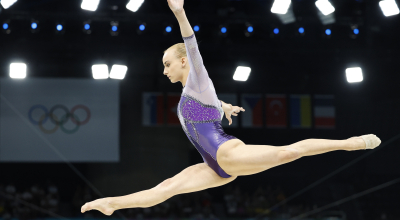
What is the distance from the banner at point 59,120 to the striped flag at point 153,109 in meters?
0.51

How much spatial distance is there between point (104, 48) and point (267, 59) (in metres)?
2.39

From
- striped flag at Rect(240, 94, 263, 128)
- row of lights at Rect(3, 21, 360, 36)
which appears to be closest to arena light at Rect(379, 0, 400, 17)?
row of lights at Rect(3, 21, 360, 36)

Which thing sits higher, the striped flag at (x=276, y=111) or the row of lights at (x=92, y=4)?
the row of lights at (x=92, y=4)

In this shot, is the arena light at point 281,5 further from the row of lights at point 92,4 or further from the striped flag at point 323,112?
the striped flag at point 323,112

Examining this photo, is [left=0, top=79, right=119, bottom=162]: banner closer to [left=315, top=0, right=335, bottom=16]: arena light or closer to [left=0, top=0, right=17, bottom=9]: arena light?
[left=0, top=0, right=17, bottom=9]: arena light

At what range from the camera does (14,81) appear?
634cm

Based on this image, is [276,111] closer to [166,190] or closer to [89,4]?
[89,4]

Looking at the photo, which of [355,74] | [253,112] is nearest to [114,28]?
[253,112]

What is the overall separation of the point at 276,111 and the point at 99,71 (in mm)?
3264

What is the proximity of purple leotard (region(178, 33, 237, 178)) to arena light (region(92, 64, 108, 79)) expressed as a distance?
9.53 ft

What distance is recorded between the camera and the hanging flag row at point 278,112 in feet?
22.5

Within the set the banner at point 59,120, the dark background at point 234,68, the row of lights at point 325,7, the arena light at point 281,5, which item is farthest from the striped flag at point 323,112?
the banner at point 59,120

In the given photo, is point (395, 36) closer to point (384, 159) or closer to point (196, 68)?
point (384, 159)

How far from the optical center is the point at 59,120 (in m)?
6.39
